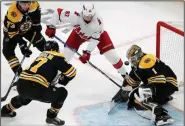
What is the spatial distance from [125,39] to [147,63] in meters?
1.55

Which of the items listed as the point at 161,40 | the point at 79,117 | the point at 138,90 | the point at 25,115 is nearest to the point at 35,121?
the point at 25,115

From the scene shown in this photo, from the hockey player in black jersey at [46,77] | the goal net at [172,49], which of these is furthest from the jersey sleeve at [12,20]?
the goal net at [172,49]

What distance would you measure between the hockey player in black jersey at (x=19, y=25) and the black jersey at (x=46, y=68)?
0.57m

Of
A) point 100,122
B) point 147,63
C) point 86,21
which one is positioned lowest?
point 100,122

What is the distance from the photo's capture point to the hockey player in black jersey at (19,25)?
11.6 feet

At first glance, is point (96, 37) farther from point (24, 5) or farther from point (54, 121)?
point (54, 121)

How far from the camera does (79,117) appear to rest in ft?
11.4

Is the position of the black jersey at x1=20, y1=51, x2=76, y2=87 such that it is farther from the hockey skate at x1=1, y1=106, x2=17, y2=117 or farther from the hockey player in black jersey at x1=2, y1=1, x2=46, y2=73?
the hockey player in black jersey at x1=2, y1=1, x2=46, y2=73

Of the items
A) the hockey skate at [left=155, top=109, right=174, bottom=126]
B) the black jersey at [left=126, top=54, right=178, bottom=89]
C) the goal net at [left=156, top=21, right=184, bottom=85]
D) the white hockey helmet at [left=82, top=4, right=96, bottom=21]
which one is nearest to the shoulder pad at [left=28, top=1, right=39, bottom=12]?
the white hockey helmet at [left=82, top=4, right=96, bottom=21]

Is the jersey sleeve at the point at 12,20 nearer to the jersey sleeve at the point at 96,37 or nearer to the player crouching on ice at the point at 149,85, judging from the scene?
the jersey sleeve at the point at 96,37

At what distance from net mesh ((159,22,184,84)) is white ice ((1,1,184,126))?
0.18m

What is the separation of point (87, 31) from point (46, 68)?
0.65 metres

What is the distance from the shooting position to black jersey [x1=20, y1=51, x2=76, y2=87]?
3.07 meters

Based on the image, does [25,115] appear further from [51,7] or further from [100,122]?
[51,7]
